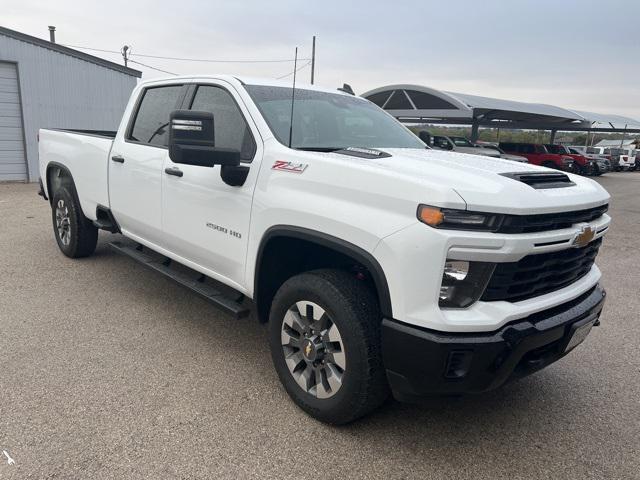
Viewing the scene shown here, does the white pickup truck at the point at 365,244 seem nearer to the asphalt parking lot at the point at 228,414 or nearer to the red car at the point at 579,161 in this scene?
the asphalt parking lot at the point at 228,414

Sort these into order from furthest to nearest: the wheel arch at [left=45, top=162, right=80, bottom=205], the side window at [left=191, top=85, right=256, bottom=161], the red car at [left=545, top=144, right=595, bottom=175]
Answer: the red car at [left=545, top=144, right=595, bottom=175]
the wheel arch at [left=45, top=162, right=80, bottom=205]
the side window at [left=191, top=85, right=256, bottom=161]

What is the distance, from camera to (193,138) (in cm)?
292

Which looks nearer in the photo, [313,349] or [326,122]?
[313,349]

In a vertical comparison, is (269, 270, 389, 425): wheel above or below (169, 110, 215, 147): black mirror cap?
below

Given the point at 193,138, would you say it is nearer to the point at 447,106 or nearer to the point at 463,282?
the point at 463,282

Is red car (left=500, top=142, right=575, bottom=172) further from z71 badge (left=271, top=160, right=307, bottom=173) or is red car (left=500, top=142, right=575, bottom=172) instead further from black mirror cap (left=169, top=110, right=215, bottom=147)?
black mirror cap (left=169, top=110, right=215, bottom=147)

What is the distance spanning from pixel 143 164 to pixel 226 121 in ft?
3.44

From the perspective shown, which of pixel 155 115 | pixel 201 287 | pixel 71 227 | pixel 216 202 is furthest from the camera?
pixel 71 227

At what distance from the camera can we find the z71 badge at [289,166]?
2.89 meters

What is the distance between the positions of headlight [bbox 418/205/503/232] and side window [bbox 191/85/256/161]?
4.57ft

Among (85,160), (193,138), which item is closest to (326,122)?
(193,138)

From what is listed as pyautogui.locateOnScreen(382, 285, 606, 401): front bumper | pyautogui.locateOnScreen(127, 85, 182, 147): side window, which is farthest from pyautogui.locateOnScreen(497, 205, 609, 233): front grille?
pyautogui.locateOnScreen(127, 85, 182, 147): side window

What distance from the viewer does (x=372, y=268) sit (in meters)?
2.47

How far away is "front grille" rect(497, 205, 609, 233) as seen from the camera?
2.30m
